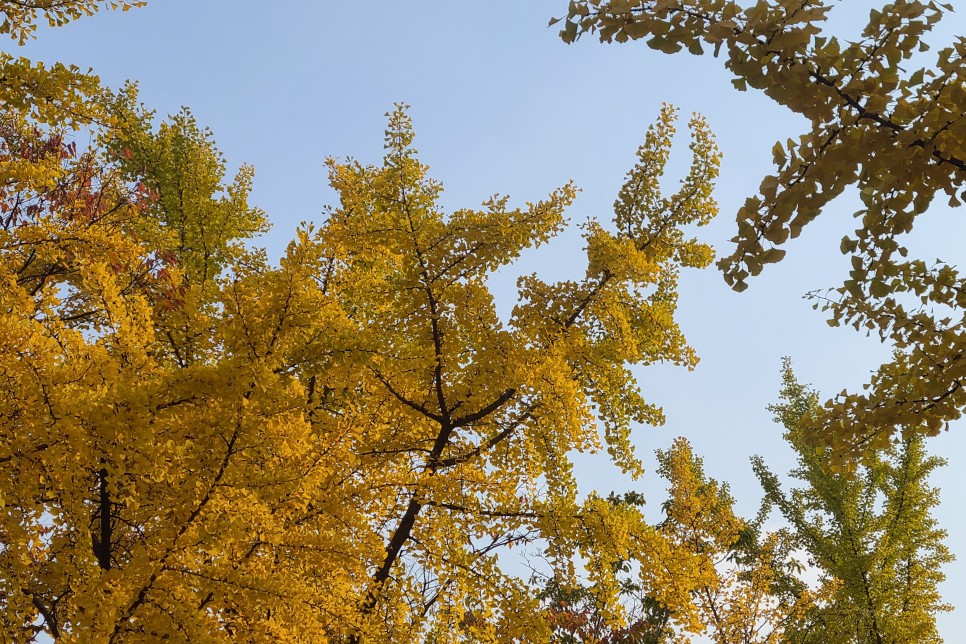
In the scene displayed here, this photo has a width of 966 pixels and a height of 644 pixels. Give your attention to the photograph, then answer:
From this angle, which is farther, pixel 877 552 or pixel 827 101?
pixel 877 552

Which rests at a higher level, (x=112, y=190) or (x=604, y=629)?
(x=112, y=190)

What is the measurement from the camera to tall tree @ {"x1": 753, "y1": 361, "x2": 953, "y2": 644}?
10.6 meters

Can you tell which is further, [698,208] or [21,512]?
[698,208]

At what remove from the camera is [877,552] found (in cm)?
1098

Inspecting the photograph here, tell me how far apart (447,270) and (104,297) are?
8.17 feet

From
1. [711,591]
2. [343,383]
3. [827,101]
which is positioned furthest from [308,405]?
[711,591]

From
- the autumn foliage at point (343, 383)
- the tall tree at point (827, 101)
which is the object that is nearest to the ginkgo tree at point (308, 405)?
the autumn foliage at point (343, 383)

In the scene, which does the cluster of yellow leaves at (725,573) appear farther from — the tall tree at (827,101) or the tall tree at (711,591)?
the tall tree at (827,101)

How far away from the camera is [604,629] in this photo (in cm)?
1183

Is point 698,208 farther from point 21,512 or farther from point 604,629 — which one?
point 604,629

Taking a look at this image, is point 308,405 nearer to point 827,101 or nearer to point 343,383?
point 343,383

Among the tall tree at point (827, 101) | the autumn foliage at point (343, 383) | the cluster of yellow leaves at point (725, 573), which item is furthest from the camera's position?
the cluster of yellow leaves at point (725, 573)

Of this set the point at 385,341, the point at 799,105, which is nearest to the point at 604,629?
the point at 385,341

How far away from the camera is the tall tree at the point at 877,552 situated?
10.6 meters
